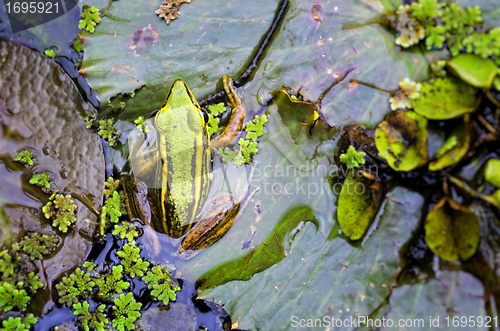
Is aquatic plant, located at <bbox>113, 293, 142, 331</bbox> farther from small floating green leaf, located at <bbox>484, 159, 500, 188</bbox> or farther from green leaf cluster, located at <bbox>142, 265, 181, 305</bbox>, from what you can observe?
small floating green leaf, located at <bbox>484, 159, 500, 188</bbox>

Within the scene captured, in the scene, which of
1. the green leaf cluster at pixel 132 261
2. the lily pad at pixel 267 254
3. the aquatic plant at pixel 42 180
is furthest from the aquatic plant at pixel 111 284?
the aquatic plant at pixel 42 180

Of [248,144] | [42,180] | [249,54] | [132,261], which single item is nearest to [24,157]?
[42,180]

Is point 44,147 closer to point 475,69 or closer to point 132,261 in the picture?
point 132,261

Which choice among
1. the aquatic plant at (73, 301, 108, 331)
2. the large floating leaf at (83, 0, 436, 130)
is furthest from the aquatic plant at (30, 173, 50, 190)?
the aquatic plant at (73, 301, 108, 331)

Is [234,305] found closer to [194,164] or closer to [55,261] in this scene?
[194,164]

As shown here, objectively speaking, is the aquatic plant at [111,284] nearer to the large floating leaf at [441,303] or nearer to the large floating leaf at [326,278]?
the large floating leaf at [326,278]

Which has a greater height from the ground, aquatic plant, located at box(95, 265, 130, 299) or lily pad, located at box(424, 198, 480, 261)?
lily pad, located at box(424, 198, 480, 261)
